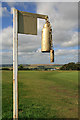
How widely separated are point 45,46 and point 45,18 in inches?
25.6

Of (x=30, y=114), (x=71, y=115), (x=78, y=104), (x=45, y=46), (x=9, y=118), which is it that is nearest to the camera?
(x=45, y=46)

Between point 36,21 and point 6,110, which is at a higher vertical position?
point 36,21

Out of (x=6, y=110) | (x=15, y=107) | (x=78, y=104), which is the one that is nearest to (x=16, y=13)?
(x=15, y=107)

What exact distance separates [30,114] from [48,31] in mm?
3668

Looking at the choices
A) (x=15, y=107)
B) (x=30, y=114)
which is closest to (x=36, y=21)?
(x=15, y=107)

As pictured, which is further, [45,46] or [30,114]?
[30,114]

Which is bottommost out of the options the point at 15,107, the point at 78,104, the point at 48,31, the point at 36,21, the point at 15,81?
the point at 78,104

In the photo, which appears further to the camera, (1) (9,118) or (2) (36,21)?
(1) (9,118)

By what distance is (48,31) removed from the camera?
7.75ft

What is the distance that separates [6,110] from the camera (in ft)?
16.6

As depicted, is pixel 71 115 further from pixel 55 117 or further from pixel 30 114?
pixel 30 114

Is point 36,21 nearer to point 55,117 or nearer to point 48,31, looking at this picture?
point 48,31

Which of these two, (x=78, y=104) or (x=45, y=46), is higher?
(x=45, y=46)

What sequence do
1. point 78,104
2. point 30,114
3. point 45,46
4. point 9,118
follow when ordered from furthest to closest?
1. point 78,104
2. point 30,114
3. point 9,118
4. point 45,46
